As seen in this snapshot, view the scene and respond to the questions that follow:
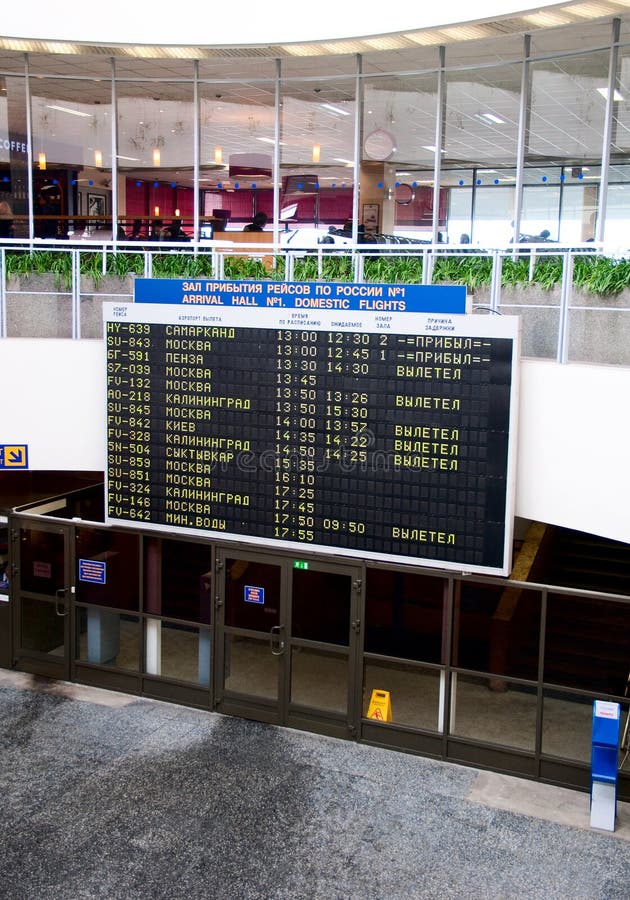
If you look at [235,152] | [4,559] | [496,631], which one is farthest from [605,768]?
[235,152]

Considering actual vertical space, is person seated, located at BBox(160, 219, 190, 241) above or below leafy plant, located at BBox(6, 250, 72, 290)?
above

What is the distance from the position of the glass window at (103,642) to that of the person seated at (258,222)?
19.1 ft

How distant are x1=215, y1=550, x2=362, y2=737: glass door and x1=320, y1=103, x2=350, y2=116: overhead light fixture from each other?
6497 millimetres

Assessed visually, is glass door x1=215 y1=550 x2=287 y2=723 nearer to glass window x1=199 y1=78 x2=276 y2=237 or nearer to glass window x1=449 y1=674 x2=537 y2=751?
glass window x1=449 y1=674 x2=537 y2=751

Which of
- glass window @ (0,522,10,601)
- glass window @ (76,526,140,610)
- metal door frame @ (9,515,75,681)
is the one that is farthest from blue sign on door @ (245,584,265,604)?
glass window @ (0,522,10,601)

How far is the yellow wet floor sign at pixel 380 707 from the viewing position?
9.73m

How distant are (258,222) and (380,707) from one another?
23.6 ft

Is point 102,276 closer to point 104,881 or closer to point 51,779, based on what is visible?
point 51,779

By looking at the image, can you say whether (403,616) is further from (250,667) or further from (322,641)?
(250,667)

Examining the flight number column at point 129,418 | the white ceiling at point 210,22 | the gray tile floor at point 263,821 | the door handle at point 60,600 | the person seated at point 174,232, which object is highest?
the white ceiling at point 210,22

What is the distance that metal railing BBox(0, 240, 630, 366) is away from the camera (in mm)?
9148

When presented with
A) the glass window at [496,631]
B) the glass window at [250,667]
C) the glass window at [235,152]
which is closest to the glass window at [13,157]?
the glass window at [235,152]

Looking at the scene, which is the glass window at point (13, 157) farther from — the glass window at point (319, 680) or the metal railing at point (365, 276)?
the glass window at point (319, 680)

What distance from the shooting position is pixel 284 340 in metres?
9.12
